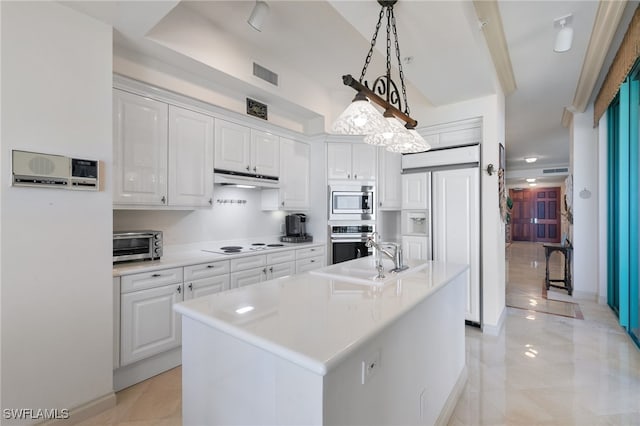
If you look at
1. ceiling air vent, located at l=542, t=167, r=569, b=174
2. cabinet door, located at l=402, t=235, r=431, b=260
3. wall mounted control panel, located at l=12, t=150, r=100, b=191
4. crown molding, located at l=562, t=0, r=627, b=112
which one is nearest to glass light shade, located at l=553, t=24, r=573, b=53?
crown molding, located at l=562, t=0, r=627, b=112

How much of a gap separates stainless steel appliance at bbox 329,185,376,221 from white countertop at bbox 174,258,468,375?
90.0 inches

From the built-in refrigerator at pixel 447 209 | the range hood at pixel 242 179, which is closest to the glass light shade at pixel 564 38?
the built-in refrigerator at pixel 447 209

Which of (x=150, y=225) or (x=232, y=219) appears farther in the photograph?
(x=232, y=219)

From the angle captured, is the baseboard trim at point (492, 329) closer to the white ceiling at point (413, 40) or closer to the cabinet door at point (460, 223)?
the cabinet door at point (460, 223)

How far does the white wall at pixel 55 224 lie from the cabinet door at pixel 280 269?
154 cm

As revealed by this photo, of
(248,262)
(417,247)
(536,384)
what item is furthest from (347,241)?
(536,384)

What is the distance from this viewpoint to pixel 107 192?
200 cm

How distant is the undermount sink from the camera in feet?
5.89

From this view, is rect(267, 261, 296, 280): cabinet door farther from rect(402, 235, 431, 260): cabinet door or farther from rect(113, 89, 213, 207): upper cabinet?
rect(402, 235, 431, 260): cabinet door

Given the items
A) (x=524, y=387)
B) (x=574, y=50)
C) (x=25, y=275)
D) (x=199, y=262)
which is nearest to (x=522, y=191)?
(x=574, y=50)

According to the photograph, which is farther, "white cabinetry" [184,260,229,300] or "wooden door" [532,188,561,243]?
"wooden door" [532,188,561,243]

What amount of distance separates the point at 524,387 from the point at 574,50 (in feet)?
10.00

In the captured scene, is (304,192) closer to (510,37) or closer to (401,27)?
(401,27)

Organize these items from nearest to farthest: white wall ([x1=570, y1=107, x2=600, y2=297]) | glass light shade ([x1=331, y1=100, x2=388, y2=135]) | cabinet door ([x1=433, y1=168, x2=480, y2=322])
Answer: glass light shade ([x1=331, y1=100, x2=388, y2=135])
cabinet door ([x1=433, y1=168, x2=480, y2=322])
white wall ([x1=570, y1=107, x2=600, y2=297])
